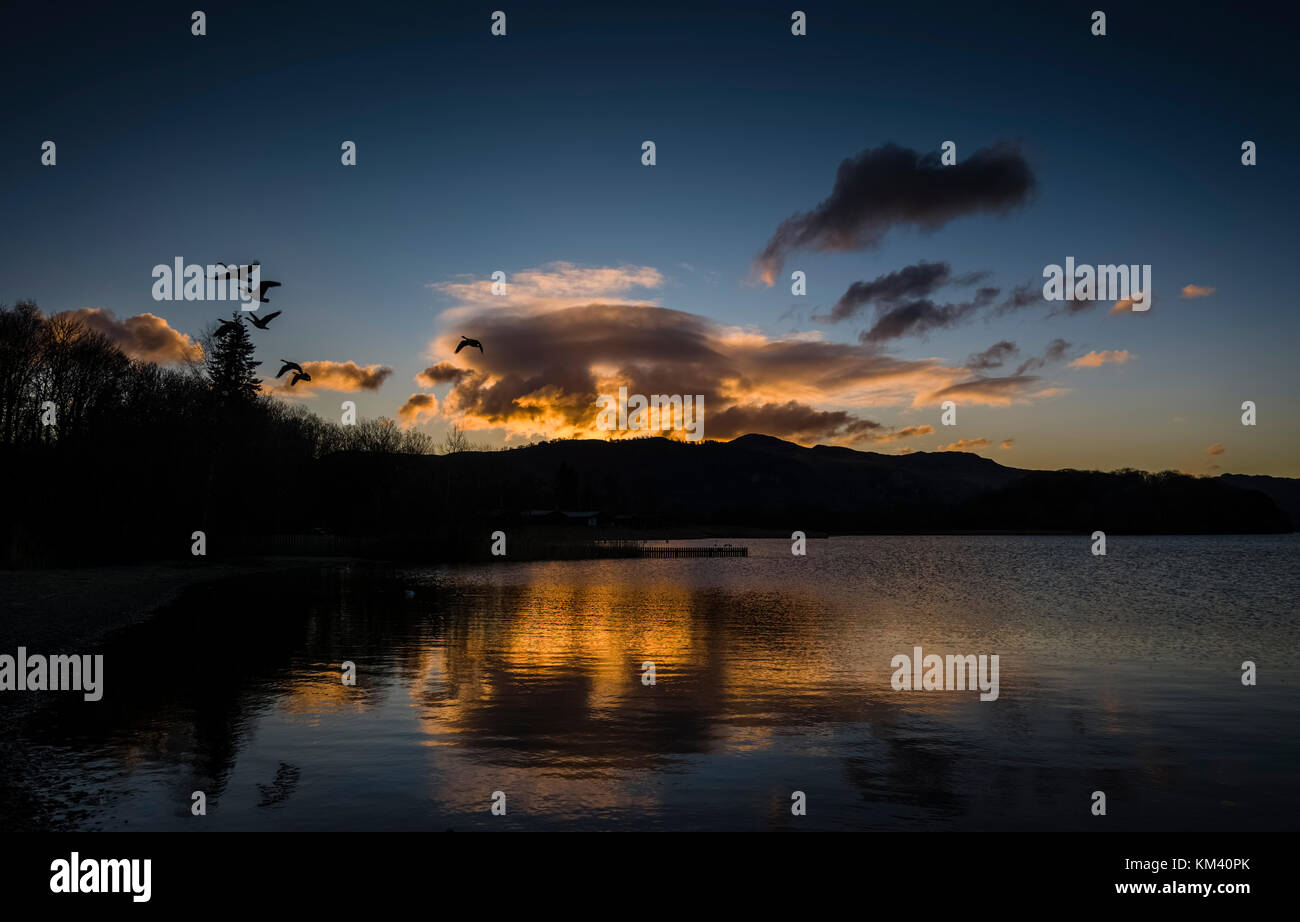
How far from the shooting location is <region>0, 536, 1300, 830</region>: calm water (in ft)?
36.8

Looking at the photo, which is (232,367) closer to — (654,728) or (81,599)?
(81,599)

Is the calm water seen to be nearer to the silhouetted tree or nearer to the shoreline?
the shoreline

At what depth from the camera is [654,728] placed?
53.0ft

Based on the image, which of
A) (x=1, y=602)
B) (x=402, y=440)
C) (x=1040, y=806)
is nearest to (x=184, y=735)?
(x=1040, y=806)

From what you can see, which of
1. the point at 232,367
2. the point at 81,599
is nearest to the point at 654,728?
the point at 81,599

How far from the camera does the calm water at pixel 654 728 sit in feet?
36.8

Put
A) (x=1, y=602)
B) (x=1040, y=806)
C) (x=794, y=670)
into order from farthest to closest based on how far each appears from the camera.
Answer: (x=1, y=602) < (x=794, y=670) < (x=1040, y=806)

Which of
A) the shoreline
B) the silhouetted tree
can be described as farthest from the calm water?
the silhouetted tree

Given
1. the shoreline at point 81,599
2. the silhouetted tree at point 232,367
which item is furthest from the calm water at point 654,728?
the silhouetted tree at point 232,367

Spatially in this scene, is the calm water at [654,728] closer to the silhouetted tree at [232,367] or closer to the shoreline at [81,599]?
the shoreline at [81,599]

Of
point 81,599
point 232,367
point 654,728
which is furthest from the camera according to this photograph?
point 232,367

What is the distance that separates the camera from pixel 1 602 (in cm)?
3042

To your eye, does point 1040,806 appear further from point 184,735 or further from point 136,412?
point 136,412

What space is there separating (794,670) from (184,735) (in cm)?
1476
